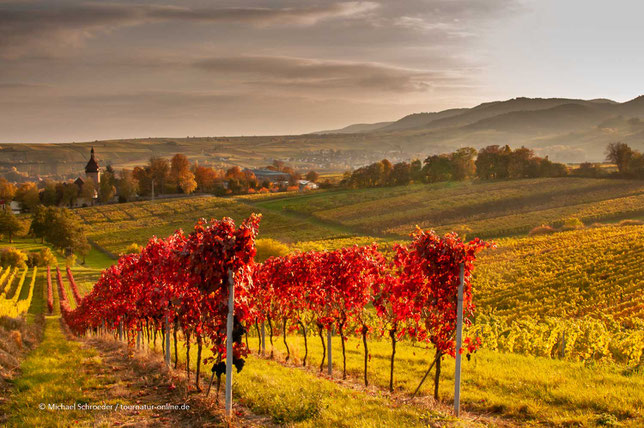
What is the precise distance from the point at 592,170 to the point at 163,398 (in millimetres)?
108738

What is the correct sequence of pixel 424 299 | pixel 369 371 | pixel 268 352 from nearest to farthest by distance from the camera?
1. pixel 424 299
2. pixel 369 371
3. pixel 268 352

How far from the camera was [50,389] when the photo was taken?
10938 millimetres

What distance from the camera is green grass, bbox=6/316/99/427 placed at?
8781 millimetres

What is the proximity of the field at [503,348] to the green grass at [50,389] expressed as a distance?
0.06 meters

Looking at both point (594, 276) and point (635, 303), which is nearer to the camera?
point (635, 303)

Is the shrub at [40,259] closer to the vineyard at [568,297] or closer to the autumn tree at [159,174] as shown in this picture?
the vineyard at [568,297]

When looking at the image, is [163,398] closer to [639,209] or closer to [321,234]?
[321,234]

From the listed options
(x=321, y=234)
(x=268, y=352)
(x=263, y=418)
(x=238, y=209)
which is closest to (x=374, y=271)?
(x=263, y=418)

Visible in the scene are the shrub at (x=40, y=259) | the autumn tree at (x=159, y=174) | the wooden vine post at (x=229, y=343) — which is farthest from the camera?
Answer: the autumn tree at (x=159, y=174)

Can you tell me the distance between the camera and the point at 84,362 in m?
14.9

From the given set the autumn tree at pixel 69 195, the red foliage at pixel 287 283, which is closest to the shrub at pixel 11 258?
the red foliage at pixel 287 283

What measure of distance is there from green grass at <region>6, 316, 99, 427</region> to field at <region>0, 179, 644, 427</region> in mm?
64

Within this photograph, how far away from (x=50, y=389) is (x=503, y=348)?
16.4 metres

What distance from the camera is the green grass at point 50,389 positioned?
8.78 meters
